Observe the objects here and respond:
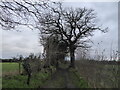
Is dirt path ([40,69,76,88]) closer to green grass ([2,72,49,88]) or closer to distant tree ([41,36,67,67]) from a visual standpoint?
green grass ([2,72,49,88])

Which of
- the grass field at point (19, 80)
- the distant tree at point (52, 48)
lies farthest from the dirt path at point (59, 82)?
the distant tree at point (52, 48)

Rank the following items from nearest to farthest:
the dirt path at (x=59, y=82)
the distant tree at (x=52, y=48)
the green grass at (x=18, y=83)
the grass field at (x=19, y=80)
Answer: the green grass at (x=18, y=83), the grass field at (x=19, y=80), the dirt path at (x=59, y=82), the distant tree at (x=52, y=48)

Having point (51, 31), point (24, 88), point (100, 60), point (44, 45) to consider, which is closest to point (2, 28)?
point (24, 88)

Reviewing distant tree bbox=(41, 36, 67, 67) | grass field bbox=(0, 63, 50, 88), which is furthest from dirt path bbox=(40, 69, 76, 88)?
distant tree bbox=(41, 36, 67, 67)

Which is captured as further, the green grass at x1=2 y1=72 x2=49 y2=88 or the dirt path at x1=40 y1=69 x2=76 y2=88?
the dirt path at x1=40 y1=69 x2=76 y2=88

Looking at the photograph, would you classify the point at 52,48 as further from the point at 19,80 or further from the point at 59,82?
the point at 19,80

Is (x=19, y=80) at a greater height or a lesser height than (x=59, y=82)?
greater

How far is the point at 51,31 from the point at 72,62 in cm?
742

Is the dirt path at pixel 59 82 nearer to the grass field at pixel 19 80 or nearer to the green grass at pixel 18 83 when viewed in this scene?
the grass field at pixel 19 80

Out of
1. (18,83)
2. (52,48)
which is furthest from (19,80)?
(52,48)

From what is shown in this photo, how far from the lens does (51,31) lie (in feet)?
115

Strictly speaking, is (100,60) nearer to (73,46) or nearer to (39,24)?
(39,24)

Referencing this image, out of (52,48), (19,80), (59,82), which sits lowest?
(59,82)

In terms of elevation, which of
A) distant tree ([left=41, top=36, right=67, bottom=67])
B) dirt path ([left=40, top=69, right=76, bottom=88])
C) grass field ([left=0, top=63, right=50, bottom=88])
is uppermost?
distant tree ([left=41, top=36, right=67, bottom=67])
